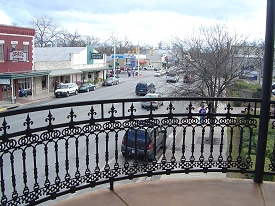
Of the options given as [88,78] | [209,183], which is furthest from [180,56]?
[88,78]

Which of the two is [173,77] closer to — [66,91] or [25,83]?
[66,91]

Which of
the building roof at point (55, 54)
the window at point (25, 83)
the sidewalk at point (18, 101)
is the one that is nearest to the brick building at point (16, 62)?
the window at point (25, 83)

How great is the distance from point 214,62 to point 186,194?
17.4 m

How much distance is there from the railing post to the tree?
16.1 metres

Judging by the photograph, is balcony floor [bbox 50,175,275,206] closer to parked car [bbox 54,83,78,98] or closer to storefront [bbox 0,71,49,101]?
storefront [bbox 0,71,49,101]

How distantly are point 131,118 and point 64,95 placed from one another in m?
33.9

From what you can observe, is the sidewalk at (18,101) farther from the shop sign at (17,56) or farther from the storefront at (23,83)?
the shop sign at (17,56)

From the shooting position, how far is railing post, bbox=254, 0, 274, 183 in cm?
385

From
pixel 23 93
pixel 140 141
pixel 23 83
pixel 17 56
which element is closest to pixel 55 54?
pixel 23 83

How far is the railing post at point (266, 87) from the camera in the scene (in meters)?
3.85

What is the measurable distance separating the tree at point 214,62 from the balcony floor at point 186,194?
16.3 metres

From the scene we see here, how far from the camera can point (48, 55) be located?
165ft

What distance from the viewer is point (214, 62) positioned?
20250 millimetres

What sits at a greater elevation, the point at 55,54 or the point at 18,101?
the point at 55,54
